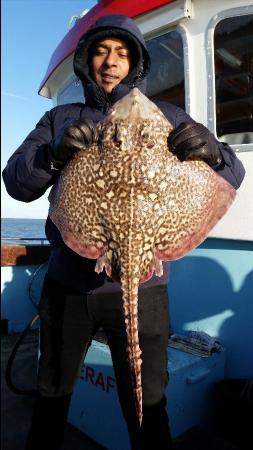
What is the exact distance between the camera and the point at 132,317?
5.73 ft

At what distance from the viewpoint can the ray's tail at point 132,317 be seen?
1.74 meters

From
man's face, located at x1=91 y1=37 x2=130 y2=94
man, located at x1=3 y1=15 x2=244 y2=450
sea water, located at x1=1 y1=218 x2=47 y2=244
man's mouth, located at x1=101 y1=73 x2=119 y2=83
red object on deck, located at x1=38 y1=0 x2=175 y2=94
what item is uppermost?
red object on deck, located at x1=38 y1=0 x2=175 y2=94

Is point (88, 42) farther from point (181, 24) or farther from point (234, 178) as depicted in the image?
point (181, 24)

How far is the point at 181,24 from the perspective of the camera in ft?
12.3

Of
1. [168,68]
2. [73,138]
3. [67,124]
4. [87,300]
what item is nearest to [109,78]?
[67,124]

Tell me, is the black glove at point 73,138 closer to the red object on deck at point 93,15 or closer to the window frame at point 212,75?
the window frame at point 212,75

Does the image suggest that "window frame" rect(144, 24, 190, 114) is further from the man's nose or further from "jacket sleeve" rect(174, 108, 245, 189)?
"jacket sleeve" rect(174, 108, 245, 189)

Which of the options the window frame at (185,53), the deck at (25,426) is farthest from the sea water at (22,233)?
the window frame at (185,53)

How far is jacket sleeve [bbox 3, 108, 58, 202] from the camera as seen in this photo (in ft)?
6.63

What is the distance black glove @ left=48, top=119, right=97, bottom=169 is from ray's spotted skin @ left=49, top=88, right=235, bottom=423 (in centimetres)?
4

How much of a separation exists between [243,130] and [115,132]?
7.29 feet

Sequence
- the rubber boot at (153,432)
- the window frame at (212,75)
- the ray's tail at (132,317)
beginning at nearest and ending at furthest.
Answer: the ray's tail at (132,317) → the rubber boot at (153,432) → the window frame at (212,75)

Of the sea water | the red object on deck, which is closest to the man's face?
the red object on deck

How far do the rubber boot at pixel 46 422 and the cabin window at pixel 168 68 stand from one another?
123 inches
